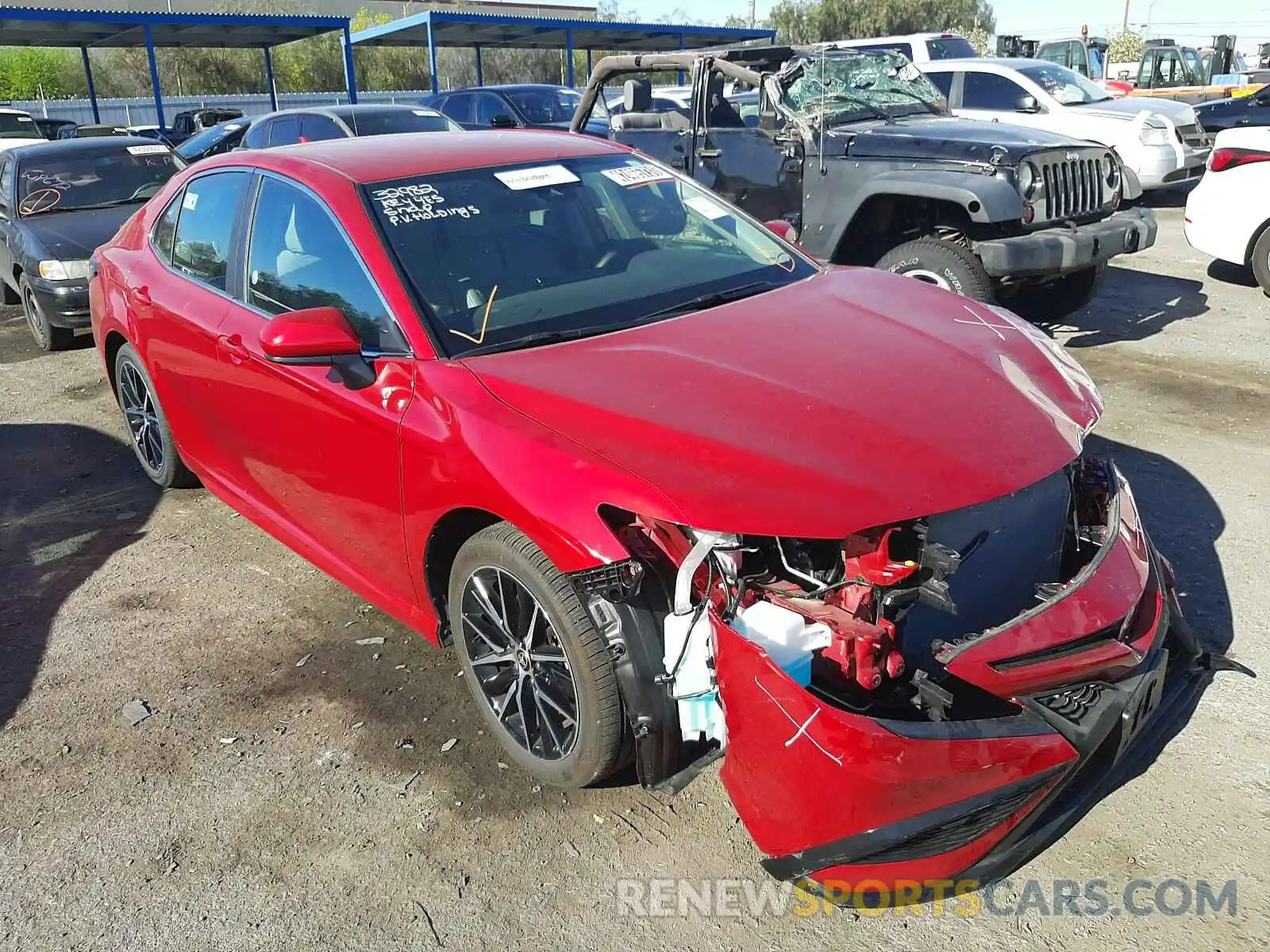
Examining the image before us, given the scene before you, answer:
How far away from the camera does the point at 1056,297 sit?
7.52 m

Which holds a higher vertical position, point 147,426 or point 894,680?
point 894,680

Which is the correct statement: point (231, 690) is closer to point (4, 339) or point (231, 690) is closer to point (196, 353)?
point (196, 353)

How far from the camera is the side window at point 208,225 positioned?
3947 mm

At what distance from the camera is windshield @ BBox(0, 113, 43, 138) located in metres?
18.7

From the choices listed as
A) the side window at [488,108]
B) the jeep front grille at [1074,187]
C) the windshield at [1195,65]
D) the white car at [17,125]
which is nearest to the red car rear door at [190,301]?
the jeep front grille at [1074,187]

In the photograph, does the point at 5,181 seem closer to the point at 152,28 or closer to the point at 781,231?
the point at 781,231

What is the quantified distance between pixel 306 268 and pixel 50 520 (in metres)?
2.57

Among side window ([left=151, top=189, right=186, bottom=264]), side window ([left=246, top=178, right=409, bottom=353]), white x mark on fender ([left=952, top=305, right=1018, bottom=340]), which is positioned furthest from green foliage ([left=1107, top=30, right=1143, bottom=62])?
side window ([left=246, top=178, right=409, bottom=353])

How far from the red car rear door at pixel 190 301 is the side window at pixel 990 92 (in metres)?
10.00

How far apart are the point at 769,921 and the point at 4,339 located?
889 centimetres

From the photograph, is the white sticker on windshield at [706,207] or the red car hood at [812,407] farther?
the white sticker on windshield at [706,207]

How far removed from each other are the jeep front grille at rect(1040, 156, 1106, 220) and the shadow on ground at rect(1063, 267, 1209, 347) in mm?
821

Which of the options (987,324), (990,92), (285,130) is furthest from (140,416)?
(990,92)

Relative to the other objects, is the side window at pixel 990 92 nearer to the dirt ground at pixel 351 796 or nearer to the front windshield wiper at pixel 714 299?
the dirt ground at pixel 351 796
